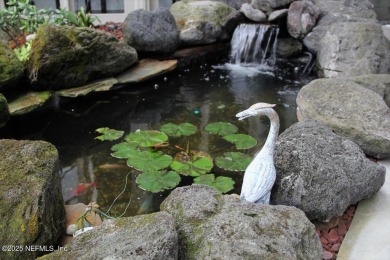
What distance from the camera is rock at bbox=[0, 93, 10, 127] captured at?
4.77 meters

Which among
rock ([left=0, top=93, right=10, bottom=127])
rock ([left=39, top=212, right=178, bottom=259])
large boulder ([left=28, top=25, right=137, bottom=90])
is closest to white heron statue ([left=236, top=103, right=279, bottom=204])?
rock ([left=39, top=212, right=178, bottom=259])

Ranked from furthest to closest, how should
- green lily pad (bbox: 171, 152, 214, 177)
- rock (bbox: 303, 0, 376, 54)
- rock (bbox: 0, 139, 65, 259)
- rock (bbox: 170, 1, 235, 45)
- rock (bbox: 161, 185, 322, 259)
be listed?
1. rock (bbox: 170, 1, 235, 45)
2. rock (bbox: 303, 0, 376, 54)
3. green lily pad (bbox: 171, 152, 214, 177)
4. rock (bbox: 0, 139, 65, 259)
5. rock (bbox: 161, 185, 322, 259)

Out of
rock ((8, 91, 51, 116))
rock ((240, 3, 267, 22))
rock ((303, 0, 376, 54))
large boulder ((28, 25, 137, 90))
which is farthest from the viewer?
rock ((240, 3, 267, 22))

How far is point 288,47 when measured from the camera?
9539mm

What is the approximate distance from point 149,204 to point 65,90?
3400 mm

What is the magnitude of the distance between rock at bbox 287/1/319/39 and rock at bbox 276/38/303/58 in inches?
14.3

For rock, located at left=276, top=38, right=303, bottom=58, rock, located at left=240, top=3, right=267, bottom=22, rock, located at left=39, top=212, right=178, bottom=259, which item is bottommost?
rock, located at left=276, top=38, right=303, bottom=58

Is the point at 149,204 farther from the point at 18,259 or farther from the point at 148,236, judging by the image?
the point at 148,236

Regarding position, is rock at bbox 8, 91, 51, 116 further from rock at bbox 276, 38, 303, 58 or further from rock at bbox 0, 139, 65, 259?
rock at bbox 276, 38, 303, 58

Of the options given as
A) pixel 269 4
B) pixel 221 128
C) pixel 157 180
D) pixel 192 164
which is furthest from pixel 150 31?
pixel 157 180

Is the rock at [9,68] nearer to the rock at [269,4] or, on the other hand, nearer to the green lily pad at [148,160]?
the green lily pad at [148,160]

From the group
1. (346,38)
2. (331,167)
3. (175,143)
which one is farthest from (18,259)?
(346,38)

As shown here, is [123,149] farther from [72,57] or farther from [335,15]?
[335,15]

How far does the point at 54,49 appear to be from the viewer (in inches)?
231
